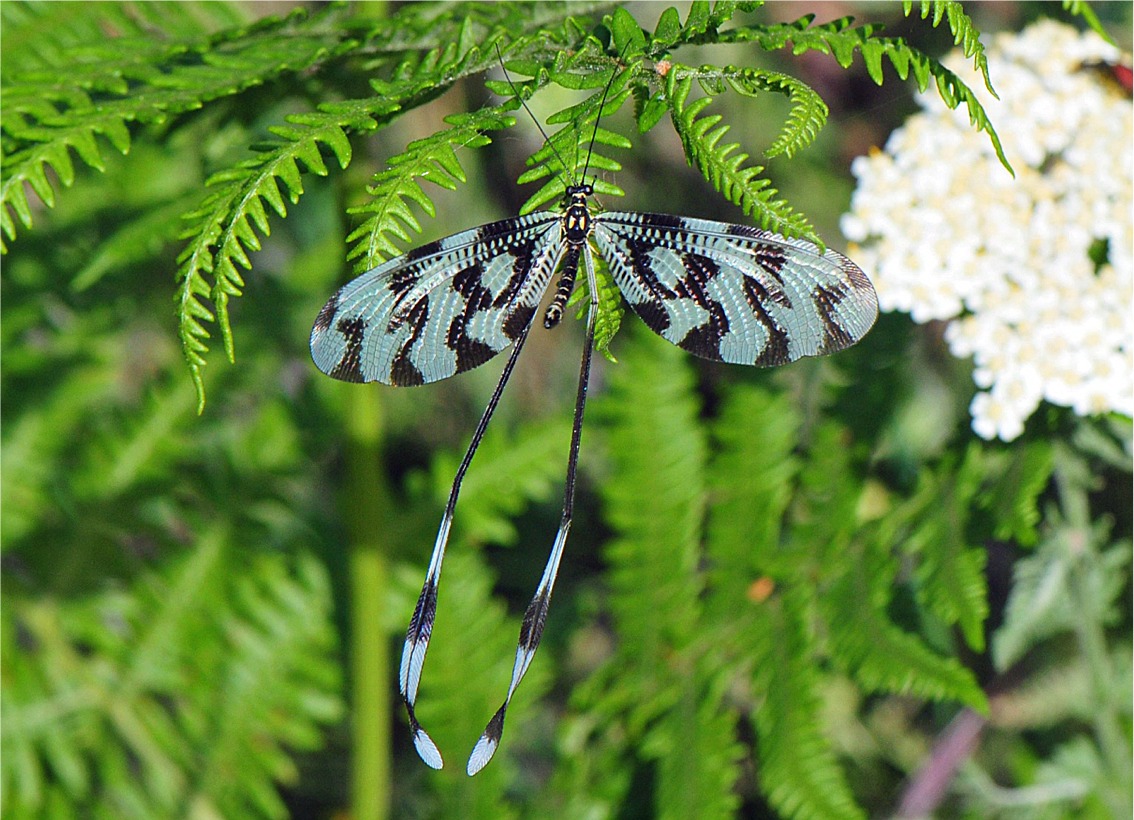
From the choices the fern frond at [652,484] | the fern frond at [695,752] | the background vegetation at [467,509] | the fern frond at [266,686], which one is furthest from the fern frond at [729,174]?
the fern frond at [266,686]

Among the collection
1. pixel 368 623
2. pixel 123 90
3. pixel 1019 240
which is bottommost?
pixel 368 623

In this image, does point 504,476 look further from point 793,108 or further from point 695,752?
point 793,108

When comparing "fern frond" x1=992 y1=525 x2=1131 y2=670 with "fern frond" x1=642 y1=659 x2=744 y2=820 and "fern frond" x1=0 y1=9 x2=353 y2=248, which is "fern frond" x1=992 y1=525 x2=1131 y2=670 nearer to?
"fern frond" x1=642 y1=659 x2=744 y2=820

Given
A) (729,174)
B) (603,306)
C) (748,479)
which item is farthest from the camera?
(748,479)

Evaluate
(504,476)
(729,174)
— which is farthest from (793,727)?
(729,174)

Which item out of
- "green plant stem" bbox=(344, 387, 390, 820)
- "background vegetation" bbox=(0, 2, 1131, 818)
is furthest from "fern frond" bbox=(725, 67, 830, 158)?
"green plant stem" bbox=(344, 387, 390, 820)

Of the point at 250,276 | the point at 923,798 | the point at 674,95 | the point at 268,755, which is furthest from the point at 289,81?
the point at 923,798

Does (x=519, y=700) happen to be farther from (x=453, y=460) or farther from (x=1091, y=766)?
(x=1091, y=766)
